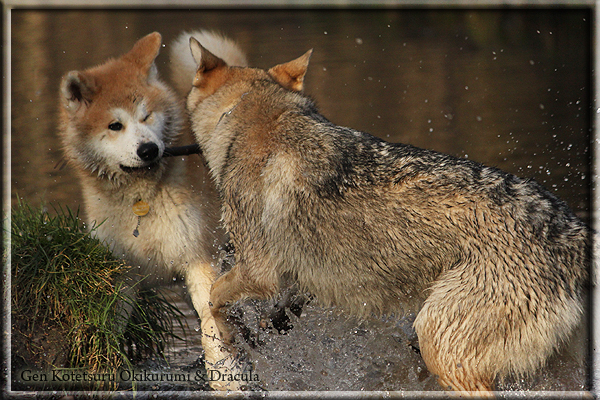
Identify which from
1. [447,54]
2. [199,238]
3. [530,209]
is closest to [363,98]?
[447,54]

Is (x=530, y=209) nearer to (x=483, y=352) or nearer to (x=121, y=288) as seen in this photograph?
(x=483, y=352)

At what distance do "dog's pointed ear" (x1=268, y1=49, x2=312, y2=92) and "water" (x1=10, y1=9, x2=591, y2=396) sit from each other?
0.50 meters

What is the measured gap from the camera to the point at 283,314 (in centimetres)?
368

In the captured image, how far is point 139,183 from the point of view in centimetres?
386

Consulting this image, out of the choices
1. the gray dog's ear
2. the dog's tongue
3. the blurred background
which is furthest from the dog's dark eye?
the blurred background

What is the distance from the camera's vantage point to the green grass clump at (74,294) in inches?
134

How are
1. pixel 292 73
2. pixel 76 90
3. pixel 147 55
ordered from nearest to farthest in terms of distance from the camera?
pixel 76 90 < pixel 292 73 < pixel 147 55

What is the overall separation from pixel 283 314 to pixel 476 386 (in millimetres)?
1335

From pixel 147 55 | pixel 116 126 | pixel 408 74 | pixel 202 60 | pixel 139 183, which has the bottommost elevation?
pixel 139 183

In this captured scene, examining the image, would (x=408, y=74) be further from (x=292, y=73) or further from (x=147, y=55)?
(x=147, y=55)

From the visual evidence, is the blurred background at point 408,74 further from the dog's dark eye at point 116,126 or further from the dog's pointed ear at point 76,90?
the dog's dark eye at point 116,126

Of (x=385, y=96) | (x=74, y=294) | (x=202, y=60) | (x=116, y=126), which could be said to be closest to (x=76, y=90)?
(x=116, y=126)

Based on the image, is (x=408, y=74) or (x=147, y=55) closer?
(x=147, y=55)

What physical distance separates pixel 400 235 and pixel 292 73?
5.16 ft
